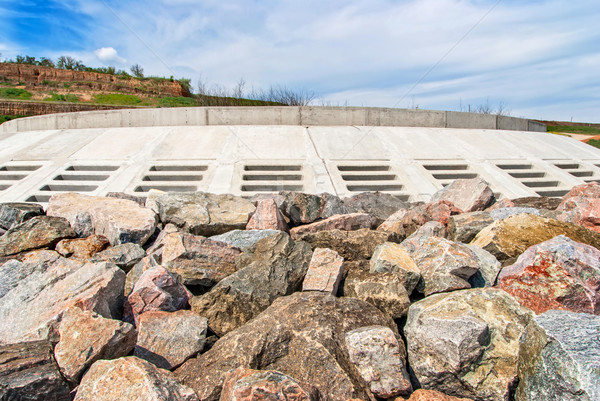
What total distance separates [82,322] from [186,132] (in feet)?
22.0

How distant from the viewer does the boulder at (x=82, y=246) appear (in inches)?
153

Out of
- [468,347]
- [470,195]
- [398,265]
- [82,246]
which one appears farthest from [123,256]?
[470,195]

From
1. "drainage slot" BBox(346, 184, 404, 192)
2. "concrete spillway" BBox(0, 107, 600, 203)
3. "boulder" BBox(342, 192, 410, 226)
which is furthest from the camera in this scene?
"concrete spillway" BBox(0, 107, 600, 203)

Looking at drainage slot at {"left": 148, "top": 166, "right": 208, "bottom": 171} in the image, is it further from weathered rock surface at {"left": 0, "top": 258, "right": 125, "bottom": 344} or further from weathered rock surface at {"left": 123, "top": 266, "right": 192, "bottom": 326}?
weathered rock surface at {"left": 123, "top": 266, "right": 192, "bottom": 326}

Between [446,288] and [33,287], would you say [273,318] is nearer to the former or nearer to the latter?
[446,288]

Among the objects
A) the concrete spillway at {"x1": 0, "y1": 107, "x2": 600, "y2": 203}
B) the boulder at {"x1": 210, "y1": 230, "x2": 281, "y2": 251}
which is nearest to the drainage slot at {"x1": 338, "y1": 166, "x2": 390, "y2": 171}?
the concrete spillway at {"x1": 0, "y1": 107, "x2": 600, "y2": 203}

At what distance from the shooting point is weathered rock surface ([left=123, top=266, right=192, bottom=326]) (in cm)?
282

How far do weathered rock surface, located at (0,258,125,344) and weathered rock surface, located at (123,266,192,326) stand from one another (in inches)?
5.2

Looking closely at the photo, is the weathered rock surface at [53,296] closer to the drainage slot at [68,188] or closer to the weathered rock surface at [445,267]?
the weathered rock surface at [445,267]

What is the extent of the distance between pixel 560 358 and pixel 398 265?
130 centimetres

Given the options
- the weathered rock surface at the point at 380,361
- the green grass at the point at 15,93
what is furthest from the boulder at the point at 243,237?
the green grass at the point at 15,93

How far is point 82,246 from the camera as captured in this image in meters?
3.95

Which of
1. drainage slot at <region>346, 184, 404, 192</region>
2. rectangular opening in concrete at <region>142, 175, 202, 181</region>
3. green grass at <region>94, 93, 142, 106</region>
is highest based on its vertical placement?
green grass at <region>94, 93, 142, 106</region>

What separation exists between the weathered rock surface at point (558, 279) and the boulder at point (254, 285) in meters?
1.59
